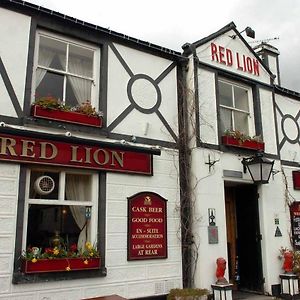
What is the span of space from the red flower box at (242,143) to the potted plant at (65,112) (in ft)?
9.78

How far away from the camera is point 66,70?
7.56m

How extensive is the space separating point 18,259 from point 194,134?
4205 millimetres

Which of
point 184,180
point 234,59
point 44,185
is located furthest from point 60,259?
point 234,59

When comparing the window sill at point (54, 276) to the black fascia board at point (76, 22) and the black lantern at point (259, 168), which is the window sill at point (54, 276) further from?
the black fascia board at point (76, 22)

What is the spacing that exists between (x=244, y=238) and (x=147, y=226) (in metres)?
3.11

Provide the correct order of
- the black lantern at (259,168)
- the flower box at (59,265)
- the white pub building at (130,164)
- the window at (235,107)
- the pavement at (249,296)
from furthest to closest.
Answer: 1. the window at (235,107)
2. the black lantern at (259,168)
3. the pavement at (249,296)
4. the white pub building at (130,164)
5. the flower box at (59,265)

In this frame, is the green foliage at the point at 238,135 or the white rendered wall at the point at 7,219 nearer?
the white rendered wall at the point at 7,219

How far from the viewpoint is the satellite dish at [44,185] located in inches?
264

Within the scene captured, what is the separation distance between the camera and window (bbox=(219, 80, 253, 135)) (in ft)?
31.4

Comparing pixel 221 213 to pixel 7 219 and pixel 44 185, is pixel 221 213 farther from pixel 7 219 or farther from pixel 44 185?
pixel 7 219

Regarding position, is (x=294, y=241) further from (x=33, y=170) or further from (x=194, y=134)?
(x=33, y=170)

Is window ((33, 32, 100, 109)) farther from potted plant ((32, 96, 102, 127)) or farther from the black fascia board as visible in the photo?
the black fascia board

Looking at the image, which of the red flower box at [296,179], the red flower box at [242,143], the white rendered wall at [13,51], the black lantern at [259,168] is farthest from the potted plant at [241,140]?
the white rendered wall at [13,51]

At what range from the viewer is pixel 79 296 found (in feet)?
21.8
